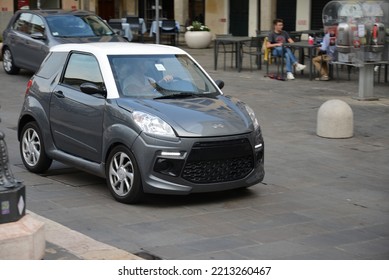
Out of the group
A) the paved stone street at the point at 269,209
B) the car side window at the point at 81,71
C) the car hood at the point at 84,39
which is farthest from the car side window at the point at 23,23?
the car side window at the point at 81,71

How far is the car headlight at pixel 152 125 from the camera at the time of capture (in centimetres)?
827

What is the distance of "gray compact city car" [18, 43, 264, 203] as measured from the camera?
828 cm

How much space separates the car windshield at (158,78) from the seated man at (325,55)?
9.24m

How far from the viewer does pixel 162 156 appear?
8.22 m

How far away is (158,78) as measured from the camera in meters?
9.28

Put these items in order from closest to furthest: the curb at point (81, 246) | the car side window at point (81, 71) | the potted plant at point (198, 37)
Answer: the curb at point (81, 246), the car side window at point (81, 71), the potted plant at point (198, 37)

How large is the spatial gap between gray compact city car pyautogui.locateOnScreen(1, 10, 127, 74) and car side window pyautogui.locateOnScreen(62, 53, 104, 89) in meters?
8.47

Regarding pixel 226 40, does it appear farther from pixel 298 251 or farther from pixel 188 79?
pixel 298 251

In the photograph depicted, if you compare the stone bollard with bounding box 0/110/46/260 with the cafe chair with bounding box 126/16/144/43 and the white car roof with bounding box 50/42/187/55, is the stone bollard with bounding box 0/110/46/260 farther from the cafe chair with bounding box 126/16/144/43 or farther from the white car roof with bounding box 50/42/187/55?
the cafe chair with bounding box 126/16/144/43

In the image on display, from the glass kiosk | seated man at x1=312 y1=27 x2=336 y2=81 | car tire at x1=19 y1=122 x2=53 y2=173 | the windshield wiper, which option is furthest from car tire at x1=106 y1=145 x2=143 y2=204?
seated man at x1=312 y1=27 x2=336 y2=81

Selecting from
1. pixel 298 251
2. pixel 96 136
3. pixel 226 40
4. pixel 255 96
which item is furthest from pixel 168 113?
pixel 226 40

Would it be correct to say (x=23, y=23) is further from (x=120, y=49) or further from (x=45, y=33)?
(x=120, y=49)

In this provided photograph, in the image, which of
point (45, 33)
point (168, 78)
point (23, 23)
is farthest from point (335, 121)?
point (23, 23)

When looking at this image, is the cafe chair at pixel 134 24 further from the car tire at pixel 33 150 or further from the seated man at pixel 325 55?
the car tire at pixel 33 150
